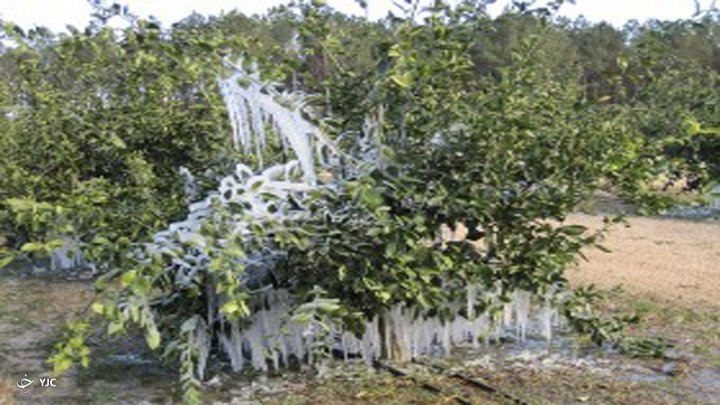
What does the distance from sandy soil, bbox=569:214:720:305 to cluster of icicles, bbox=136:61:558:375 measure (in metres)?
2.44

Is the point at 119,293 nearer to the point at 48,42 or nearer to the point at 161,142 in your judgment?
the point at 48,42

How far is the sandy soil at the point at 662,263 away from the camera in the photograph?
24.9ft

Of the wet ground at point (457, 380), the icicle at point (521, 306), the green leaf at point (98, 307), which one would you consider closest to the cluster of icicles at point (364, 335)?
the icicle at point (521, 306)

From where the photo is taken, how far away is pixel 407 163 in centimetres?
480

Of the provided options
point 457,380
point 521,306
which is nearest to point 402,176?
point 457,380

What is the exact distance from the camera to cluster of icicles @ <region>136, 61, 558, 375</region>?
439 centimetres

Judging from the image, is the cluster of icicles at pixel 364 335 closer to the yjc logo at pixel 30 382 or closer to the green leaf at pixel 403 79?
the yjc logo at pixel 30 382

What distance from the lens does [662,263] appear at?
352 inches

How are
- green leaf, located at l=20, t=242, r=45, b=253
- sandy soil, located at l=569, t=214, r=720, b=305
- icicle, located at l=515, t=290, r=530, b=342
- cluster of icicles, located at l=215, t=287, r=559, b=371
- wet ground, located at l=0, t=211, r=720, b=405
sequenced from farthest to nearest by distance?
sandy soil, located at l=569, t=214, r=720, b=305
icicle, located at l=515, t=290, r=530, b=342
cluster of icicles, located at l=215, t=287, r=559, b=371
wet ground, located at l=0, t=211, r=720, b=405
green leaf, located at l=20, t=242, r=45, b=253

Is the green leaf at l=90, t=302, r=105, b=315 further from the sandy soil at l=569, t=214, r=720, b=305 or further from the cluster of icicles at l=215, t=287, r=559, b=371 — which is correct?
the sandy soil at l=569, t=214, r=720, b=305

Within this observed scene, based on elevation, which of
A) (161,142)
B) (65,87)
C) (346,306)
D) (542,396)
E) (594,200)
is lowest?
(542,396)

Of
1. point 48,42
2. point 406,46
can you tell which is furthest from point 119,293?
point 406,46

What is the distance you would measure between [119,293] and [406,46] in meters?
1.82

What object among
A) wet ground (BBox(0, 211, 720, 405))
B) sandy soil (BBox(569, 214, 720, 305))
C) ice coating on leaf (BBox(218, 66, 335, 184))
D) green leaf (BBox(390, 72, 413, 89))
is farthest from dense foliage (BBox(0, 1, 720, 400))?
sandy soil (BBox(569, 214, 720, 305))
